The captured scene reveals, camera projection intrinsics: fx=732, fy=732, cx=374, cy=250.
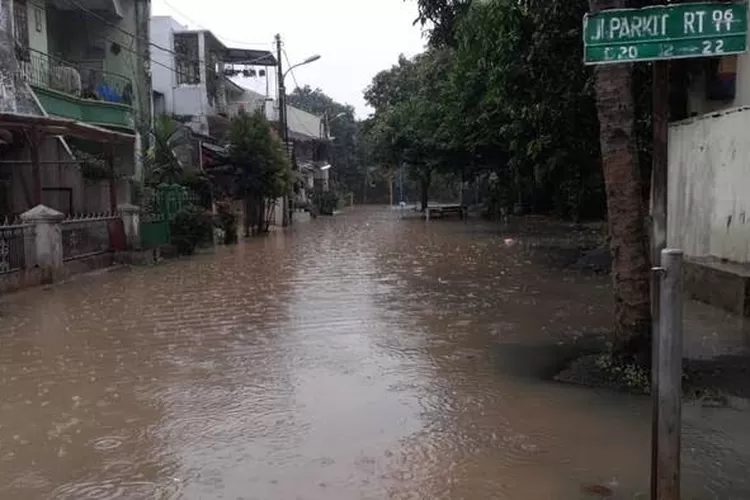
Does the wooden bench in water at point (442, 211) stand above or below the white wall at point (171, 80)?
below

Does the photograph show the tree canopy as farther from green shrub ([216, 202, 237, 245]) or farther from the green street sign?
green shrub ([216, 202, 237, 245])

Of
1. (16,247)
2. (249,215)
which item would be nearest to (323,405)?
(16,247)

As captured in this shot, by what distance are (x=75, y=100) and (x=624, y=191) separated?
1697 centimetres

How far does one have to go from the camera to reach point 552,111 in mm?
12469

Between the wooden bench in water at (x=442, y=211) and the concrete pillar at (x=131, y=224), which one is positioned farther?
the wooden bench in water at (x=442, y=211)

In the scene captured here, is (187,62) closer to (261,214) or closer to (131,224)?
(261,214)

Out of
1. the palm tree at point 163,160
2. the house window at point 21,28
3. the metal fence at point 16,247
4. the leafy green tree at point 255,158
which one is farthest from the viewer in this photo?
the leafy green tree at point 255,158

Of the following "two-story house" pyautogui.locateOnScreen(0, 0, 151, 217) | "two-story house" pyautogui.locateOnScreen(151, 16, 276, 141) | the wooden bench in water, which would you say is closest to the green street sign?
"two-story house" pyautogui.locateOnScreen(0, 0, 151, 217)

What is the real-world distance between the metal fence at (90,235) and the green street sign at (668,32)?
1306cm

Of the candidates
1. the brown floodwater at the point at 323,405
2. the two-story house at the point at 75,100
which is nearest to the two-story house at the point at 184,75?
the two-story house at the point at 75,100

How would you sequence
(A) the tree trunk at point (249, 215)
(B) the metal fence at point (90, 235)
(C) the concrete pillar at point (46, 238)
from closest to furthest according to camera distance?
(C) the concrete pillar at point (46, 238) < (B) the metal fence at point (90, 235) < (A) the tree trunk at point (249, 215)

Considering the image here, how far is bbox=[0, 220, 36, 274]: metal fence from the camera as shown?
41.0 ft

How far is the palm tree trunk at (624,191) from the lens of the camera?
5.89m

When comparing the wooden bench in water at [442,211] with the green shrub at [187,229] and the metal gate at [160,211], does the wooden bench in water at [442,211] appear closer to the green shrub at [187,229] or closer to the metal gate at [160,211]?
the metal gate at [160,211]
